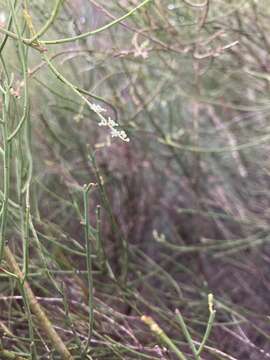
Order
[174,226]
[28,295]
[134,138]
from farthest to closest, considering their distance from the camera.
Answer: [174,226] → [134,138] → [28,295]

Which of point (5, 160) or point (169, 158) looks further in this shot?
point (169, 158)

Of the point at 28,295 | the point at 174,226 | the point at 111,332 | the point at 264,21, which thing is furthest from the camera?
the point at 174,226

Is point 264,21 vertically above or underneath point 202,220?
above

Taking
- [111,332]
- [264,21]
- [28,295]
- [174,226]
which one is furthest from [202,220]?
[28,295]

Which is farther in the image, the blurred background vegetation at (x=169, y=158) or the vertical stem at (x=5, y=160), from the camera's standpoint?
the blurred background vegetation at (x=169, y=158)

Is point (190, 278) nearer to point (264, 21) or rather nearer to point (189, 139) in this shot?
point (189, 139)

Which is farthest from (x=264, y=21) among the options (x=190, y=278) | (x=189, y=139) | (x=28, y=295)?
(x=28, y=295)

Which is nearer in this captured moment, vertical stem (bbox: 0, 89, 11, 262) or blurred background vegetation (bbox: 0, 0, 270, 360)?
vertical stem (bbox: 0, 89, 11, 262)

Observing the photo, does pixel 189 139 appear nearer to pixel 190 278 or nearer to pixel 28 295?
pixel 190 278

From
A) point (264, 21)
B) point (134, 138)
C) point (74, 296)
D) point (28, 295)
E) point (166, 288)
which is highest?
point (264, 21)

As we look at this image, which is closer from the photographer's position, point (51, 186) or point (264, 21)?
point (264, 21)
